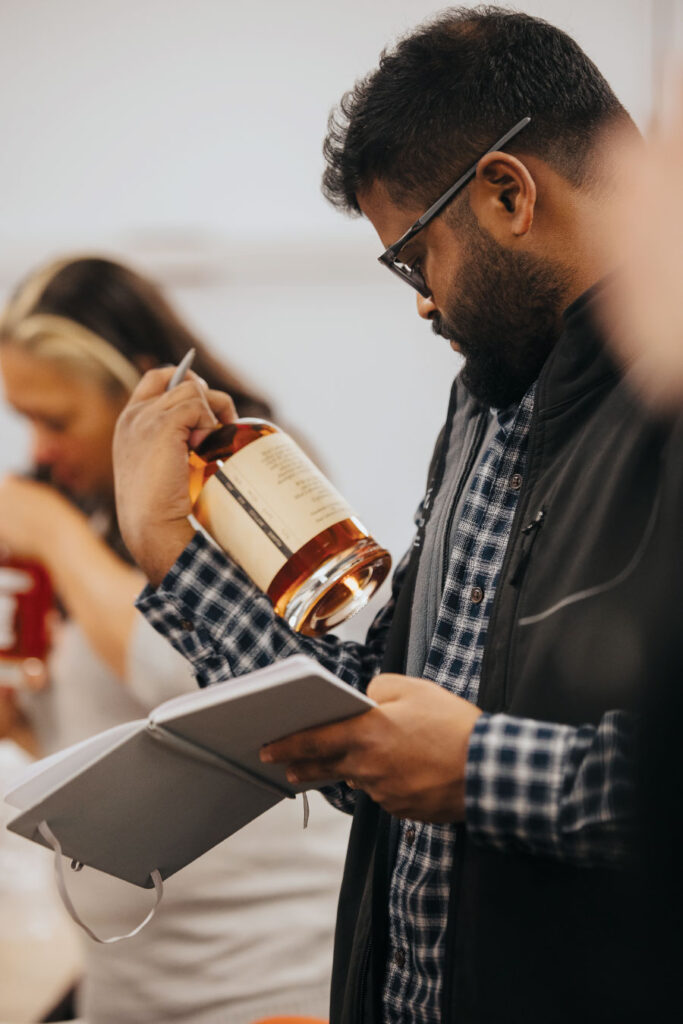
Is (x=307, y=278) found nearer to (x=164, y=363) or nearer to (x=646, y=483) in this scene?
(x=164, y=363)

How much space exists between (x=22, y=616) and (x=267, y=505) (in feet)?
3.70

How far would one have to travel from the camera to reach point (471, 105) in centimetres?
85

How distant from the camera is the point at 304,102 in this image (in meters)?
1.81

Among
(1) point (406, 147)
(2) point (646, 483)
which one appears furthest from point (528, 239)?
(2) point (646, 483)

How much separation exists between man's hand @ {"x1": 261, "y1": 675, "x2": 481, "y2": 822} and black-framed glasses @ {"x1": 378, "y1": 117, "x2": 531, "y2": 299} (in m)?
0.40

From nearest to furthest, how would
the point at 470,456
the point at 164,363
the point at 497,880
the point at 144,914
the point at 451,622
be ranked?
the point at 497,880 < the point at 451,622 < the point at 470,456 < the point at 144,914 < the point at 164,363

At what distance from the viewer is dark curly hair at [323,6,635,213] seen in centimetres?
84

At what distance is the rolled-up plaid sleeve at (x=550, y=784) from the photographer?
62 centimetres

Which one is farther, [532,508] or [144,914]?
[144,914]

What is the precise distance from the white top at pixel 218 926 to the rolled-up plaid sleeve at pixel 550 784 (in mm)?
764

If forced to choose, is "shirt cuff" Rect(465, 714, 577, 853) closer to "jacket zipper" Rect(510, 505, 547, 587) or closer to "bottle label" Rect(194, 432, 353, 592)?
"jacket zipper" Rect(510, 505, 547, 587)

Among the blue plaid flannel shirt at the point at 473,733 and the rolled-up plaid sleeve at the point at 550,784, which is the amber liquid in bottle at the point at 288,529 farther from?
the rolled-up plaid sleeve at the point at 550,784

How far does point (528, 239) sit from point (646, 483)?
256 mm

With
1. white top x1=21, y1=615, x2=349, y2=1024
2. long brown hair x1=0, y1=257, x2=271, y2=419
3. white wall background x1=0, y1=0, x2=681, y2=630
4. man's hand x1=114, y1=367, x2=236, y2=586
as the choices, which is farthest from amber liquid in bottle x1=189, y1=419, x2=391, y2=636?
white wall background x1=0, y1=0, x2=681, y2=630
